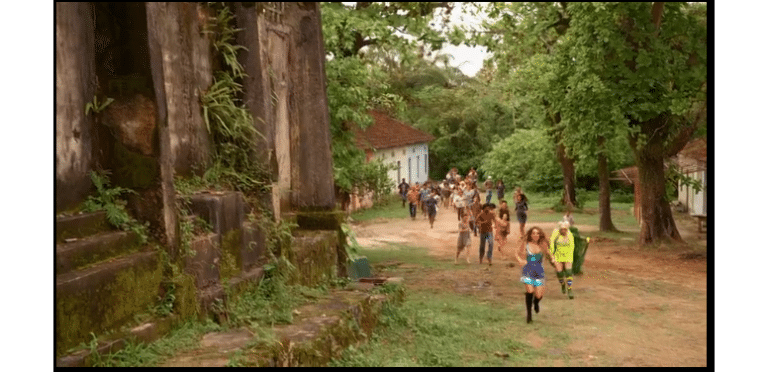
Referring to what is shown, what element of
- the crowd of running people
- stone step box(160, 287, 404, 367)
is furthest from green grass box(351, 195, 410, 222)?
stone step box(160, 287, 404, 367)

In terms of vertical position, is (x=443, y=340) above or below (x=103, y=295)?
below

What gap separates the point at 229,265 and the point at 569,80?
12377 millimetres

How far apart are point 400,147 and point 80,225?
31.5m

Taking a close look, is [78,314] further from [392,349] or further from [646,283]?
[646,283]

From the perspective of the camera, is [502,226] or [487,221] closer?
[487,221]

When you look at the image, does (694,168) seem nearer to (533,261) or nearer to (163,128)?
(533,261)

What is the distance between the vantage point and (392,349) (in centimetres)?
935

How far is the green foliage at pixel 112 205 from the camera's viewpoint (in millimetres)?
6746

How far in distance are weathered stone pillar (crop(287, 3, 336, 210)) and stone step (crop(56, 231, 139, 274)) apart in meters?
5.25

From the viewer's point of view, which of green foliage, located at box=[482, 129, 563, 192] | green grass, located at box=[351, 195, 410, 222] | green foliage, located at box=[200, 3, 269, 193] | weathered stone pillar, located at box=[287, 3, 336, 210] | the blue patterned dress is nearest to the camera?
green foliage, located at box=[200, 3, 269, 193]

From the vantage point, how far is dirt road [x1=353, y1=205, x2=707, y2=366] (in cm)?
1016

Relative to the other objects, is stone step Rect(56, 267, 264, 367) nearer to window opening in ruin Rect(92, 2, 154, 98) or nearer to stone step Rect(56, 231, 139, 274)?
stone step Rect(56, 231, 139, 274)

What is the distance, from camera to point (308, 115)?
1203 cm

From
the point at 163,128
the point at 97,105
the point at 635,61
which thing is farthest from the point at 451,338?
the point at 635,61
